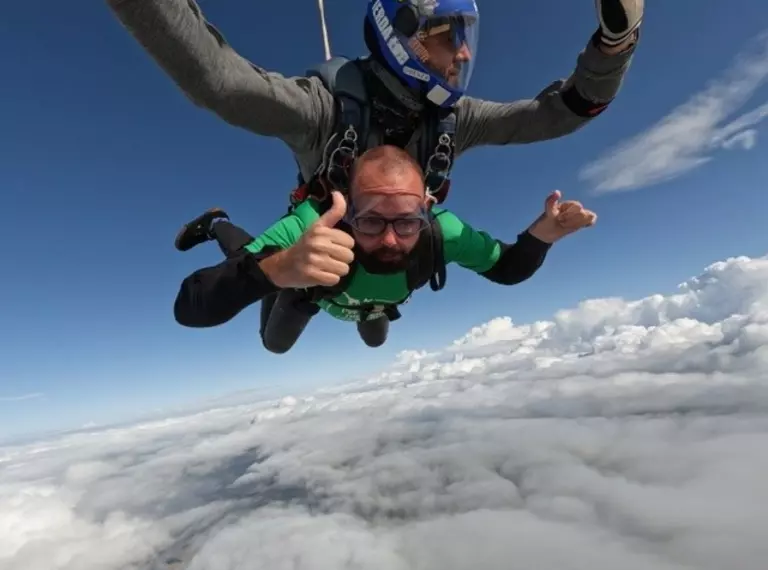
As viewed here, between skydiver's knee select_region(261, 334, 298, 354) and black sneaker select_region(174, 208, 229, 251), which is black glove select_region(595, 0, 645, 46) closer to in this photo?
black sneaker select_region(174, 208, 229, 251)

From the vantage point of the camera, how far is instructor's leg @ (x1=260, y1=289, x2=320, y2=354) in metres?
3.25

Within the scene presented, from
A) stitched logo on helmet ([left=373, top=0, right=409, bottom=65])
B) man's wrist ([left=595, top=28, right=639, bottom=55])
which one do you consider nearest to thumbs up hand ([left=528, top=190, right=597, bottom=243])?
man's wrist ([left=595, top=28, right=639, bottom=55])

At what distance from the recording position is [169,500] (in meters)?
95.9

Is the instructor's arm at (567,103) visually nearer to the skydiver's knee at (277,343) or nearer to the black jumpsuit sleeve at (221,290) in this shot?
the black jumpsuit sleeve at (221,290)

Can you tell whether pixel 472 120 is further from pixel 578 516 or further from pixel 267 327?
pixel 578 516

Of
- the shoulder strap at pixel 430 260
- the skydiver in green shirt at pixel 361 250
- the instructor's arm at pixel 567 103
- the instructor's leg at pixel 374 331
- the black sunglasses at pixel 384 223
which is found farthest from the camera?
the instructor's leg at pixel 374 331

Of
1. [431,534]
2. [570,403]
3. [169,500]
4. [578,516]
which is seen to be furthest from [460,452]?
[169,500]

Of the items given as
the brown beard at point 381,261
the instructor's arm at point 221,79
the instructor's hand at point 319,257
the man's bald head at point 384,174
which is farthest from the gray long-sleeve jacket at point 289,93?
the instructor's hand at point 319,257

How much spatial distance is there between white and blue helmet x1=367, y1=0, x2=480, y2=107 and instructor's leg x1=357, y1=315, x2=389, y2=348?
7.81 ft

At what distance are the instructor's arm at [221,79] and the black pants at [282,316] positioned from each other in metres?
0.81

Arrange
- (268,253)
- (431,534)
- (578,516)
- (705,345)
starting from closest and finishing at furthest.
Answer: (268,253) < (578,516) < (431,534) < (705,345)

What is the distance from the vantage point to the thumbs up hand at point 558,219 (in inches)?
101

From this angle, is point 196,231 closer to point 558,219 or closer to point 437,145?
point 437,145

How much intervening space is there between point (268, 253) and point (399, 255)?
833mm
